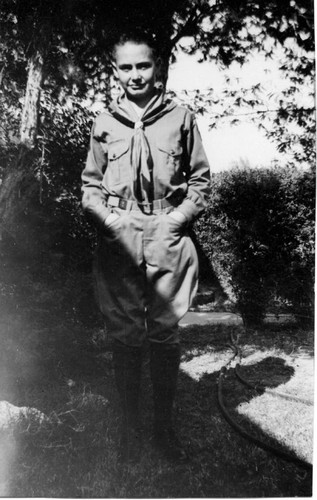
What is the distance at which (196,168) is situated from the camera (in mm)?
2184

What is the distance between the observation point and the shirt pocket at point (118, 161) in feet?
6.92

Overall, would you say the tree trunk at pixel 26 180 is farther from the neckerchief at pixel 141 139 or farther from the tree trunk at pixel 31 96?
the neckerchief at pixel 141 139

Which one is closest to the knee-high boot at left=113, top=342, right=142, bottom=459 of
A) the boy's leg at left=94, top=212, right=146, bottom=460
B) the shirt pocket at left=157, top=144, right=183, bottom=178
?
the boy's leg at left=94, top=212, right=146, bottom=460

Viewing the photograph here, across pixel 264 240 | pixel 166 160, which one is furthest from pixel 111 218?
pixel 264 240

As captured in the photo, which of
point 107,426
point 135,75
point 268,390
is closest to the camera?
point 135,75

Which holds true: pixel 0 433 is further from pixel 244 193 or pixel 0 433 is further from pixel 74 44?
pixel 244 193

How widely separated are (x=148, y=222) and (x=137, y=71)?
808 mm

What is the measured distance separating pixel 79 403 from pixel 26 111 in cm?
200

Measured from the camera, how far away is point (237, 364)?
3283mm

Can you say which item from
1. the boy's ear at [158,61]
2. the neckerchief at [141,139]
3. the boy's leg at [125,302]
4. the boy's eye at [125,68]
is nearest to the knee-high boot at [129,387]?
the boy's leg at [125,302]

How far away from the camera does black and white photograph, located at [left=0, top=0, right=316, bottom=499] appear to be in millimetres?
2055

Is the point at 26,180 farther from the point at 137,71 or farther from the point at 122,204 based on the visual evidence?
the point at 137,71

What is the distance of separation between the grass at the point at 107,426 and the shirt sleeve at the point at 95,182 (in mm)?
906

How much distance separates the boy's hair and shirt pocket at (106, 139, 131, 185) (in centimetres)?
58
